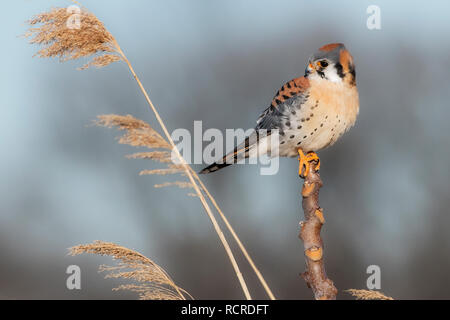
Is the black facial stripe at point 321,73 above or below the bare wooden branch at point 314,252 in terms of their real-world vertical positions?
above

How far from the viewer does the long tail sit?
2.23 metres

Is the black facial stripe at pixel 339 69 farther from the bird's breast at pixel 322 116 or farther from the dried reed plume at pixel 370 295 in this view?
the dried reed plume at pixel 370 295

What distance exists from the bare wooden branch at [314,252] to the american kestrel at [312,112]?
0.21m

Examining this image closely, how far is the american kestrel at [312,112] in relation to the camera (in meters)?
1.99

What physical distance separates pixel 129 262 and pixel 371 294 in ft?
2.76

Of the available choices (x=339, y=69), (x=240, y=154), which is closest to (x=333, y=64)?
(x=339, y=69)

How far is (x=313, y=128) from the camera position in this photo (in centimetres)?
217

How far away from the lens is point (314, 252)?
1.60m

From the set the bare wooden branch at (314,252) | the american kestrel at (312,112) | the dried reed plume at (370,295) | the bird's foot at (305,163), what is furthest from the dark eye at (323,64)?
the dried reed plume at (370,295)

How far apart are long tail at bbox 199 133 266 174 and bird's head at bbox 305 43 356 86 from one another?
0.45 meters
